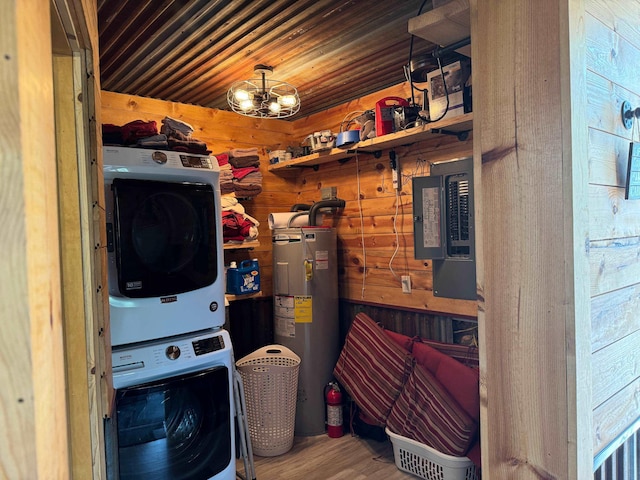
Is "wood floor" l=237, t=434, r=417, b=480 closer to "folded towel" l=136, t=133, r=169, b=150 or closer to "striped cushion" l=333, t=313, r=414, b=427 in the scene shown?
"striped cushion" l=333, t=313, r=414, b=427

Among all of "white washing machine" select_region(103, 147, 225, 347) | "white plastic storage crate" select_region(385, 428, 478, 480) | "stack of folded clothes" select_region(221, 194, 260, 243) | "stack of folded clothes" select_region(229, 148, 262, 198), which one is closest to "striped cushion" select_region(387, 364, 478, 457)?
"white plastic storage crate" select_region(385, 428, 478, 480)

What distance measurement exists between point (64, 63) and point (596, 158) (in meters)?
1.38

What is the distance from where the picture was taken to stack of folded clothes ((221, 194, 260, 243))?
117 inches

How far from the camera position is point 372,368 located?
2.84 m

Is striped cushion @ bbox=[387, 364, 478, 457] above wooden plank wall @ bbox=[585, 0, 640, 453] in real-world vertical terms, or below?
below

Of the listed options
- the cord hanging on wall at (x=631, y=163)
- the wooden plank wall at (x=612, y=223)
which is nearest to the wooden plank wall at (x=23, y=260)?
the wooden plank wall at (x=612, y=223)

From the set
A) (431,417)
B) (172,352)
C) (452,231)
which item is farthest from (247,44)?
(431,417)

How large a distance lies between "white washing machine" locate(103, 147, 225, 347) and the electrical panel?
115cm

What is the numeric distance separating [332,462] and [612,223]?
223 centimetres

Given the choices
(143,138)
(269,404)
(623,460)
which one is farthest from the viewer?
(269,404)

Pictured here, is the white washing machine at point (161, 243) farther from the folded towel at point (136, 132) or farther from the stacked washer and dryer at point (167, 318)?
the folded towel at point (136, 132)

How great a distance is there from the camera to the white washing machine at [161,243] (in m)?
1.93

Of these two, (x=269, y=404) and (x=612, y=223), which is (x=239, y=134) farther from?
(x=612, y=223)

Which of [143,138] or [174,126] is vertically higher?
[174,126]
